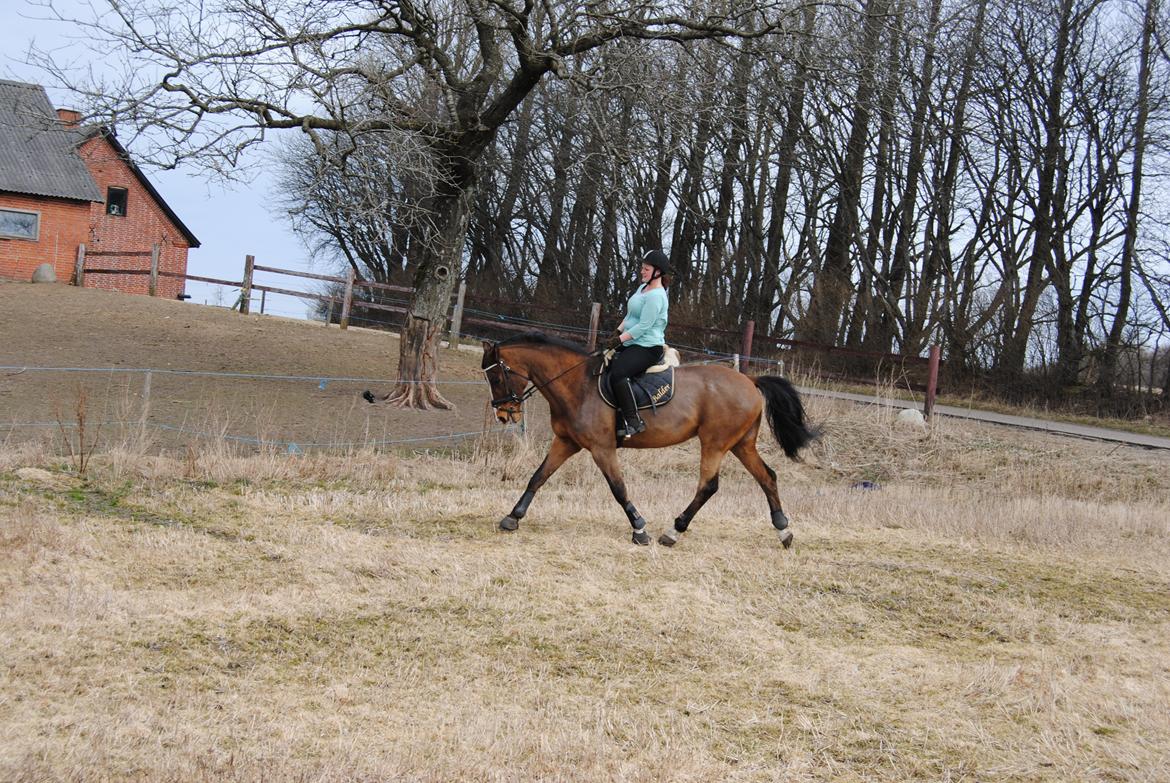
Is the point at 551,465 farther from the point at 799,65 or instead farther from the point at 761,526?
the point at 799,65

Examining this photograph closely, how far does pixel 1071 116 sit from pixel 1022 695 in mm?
23700

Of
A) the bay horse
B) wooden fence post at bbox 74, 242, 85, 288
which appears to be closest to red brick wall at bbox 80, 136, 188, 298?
wooden fence post at bbox 74, 242, 85, 288

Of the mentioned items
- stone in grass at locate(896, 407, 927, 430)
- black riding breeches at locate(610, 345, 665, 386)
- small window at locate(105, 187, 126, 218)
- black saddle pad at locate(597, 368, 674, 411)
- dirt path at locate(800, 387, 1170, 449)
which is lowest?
stone in grass at locate(896, 407, 927, 430)

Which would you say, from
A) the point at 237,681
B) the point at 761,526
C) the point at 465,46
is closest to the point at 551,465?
the point at 761,526

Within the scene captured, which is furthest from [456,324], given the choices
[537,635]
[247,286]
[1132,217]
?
[537,635]

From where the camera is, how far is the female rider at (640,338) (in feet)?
29.6

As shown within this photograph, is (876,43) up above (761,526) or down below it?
above

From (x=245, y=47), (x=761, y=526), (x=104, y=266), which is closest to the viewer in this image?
(x=761, y=526)

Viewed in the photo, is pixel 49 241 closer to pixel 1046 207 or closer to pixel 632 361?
pixel 1046 207

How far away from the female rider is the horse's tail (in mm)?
1279

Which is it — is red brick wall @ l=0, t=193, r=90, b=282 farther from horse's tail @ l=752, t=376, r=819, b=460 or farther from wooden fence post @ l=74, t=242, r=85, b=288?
horse's tail @ l=752, t=376, r=819, b=460

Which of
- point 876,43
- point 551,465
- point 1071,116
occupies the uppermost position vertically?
point 1071,116

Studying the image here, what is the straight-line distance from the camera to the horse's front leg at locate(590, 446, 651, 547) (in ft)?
29.9

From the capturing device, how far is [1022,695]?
5.75m
